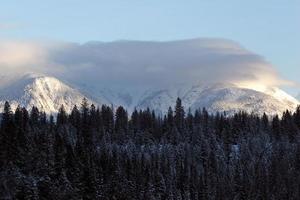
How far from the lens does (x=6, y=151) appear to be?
165 metres

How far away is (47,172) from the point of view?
16112cm

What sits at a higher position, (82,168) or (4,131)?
(4,131)

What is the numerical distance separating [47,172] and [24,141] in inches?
654

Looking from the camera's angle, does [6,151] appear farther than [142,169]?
No

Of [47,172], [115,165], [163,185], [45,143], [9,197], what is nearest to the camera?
[9,197]

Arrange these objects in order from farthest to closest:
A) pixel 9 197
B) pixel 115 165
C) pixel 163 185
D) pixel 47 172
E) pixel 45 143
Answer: pixel 163 185 → pixel 115 165 → pixel 45 143 → pixel 47 172 → pixel 9 197

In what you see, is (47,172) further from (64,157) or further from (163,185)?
(163,185)

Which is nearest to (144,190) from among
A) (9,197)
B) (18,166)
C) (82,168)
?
(82,168)

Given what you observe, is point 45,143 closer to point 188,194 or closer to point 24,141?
point 24,141

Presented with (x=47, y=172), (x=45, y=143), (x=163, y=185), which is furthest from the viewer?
(x=163, y=185)

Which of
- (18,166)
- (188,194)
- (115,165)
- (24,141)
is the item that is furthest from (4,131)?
(188,194)

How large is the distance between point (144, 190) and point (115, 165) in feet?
34.0

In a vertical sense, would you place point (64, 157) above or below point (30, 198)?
above

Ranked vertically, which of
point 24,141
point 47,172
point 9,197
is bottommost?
point 9,197
